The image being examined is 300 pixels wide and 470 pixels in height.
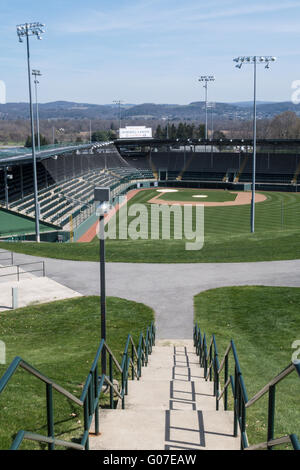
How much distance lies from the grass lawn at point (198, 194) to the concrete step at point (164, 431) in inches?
2491

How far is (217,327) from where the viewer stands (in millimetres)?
18719

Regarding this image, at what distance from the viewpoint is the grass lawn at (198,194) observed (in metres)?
71.5

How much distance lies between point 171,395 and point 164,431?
11.0 feet

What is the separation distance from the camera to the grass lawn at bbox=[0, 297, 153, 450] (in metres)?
8.12

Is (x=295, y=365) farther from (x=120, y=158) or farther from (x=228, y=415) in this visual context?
(x=120, y=158)

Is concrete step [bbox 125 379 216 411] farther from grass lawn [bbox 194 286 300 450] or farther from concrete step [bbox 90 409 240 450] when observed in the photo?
concrete step [bbox 90 409 240 450]

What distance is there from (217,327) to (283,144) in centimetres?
7233

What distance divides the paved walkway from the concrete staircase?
8.46m

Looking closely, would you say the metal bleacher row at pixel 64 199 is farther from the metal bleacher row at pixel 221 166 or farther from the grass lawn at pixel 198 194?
the metal bleacher row at pixel 221 166

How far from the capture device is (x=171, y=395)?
1020 cm

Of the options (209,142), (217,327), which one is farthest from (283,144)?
(217,327)

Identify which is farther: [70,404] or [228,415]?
[70,404]

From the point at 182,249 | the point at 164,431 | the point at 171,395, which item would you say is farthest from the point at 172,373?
the point at 182,249

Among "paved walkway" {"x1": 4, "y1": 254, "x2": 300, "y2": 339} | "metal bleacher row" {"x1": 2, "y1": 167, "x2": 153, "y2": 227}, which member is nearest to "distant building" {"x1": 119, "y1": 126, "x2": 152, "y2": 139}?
"metal bleacher row" {"x1": 2, "y1": 167, "x2": 153, "y2": 227}
